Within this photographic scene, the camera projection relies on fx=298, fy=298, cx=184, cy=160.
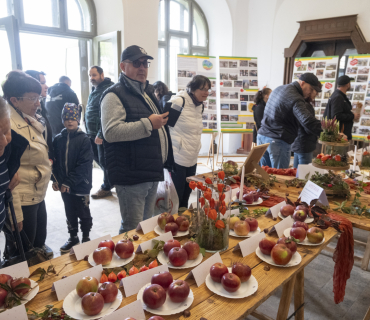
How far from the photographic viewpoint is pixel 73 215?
239 cm

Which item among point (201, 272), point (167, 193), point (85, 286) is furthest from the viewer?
point (167, 193)

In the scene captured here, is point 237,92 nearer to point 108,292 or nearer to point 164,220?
point 164,220

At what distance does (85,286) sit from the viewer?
84cm

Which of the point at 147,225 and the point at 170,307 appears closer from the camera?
the point at 170,307

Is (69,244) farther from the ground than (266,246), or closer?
closer

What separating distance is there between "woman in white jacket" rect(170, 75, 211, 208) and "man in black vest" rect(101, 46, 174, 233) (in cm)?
65

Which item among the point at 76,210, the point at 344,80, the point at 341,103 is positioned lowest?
the point at 76,210

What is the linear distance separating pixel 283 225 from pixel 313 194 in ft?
1.19

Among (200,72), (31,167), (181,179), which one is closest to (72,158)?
(31,167)

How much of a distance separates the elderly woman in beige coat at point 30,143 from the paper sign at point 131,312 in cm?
110

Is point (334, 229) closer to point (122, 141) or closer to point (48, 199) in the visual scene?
point (122, 141)

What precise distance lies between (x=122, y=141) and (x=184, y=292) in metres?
1.04

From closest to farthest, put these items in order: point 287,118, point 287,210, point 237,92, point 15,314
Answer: point 15,314
point 287,210
point 287,118
point 237,92

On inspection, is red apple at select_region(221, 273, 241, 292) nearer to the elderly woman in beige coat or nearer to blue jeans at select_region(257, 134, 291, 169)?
the elderly woman in beige coat
